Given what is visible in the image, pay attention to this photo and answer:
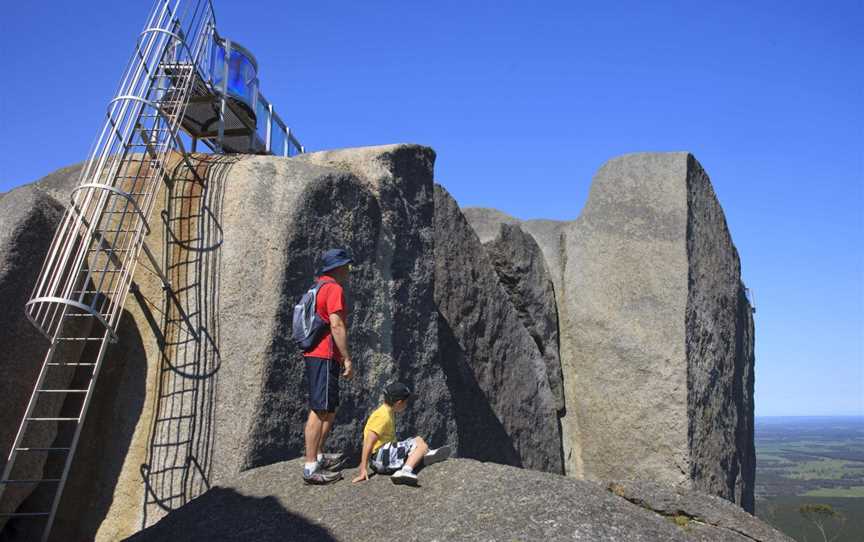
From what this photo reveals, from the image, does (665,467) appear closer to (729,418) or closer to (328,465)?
(729,418)

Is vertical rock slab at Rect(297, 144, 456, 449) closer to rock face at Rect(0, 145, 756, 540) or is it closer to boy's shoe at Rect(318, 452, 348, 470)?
rock face at Rect(0, 145, 756, 540)

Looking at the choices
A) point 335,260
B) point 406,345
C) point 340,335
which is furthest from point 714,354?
point 340,335

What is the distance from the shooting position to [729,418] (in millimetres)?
14219

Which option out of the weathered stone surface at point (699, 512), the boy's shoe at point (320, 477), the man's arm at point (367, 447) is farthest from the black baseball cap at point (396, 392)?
the weathered stone surface at point (699, 512)

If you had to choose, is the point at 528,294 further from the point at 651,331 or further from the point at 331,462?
the point at 331,462

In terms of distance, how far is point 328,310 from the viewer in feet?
21.0

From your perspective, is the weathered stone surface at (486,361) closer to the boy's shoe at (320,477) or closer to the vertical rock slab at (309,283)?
the vertical rock slab at (309,283)

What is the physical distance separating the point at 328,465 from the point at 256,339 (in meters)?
1.39

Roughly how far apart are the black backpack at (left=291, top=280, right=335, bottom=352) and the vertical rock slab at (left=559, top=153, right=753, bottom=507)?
7924 millimetres

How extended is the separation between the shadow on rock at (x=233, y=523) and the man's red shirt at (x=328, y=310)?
1.23m

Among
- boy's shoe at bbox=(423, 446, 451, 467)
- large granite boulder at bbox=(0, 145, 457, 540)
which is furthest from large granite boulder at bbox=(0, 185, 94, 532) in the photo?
boy's shoe at bbox=(423, 446, 451, 467)

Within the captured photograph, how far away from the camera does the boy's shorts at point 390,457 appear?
6.50 m

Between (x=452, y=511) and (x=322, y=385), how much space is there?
1.49m

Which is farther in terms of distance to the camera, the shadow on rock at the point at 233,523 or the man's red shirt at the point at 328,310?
the man's red shirt at the point at 328,310
